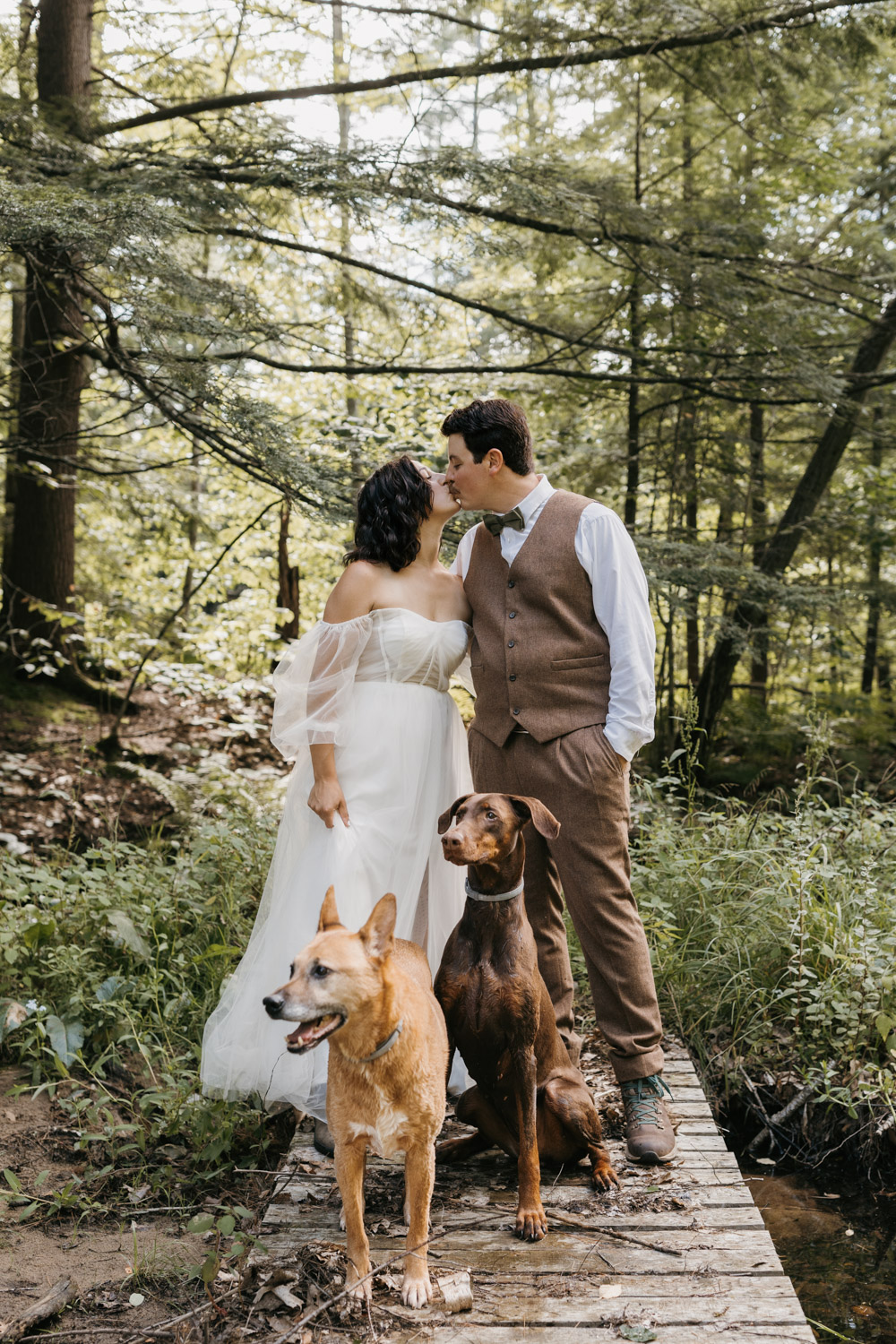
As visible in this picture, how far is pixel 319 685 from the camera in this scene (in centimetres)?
335

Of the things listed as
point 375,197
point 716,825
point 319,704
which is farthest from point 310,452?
point 716,825

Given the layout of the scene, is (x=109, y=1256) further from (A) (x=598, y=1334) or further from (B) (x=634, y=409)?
(B) (x=634, y=409)

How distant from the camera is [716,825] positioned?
5566mm

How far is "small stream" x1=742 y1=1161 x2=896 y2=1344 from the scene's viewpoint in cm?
295

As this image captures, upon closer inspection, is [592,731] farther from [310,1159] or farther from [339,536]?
[339,536]

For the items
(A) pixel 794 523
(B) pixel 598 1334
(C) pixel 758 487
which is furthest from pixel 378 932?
(C) pixel 758 487

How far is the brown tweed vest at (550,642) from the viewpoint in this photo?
313cm

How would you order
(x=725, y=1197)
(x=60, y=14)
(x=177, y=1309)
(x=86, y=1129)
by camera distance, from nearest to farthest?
(x=177, y=1309) < (x=725, y=1197) < (x=86, y=1129) < (x=60, y=14)

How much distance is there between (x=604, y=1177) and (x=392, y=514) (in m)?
2.23

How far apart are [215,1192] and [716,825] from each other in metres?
3.41

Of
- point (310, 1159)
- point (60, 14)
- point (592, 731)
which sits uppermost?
point (60, 14)

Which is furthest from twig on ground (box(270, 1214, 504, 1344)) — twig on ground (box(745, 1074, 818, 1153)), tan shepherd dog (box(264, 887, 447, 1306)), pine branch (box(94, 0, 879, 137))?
pine branch (box(94, 0, 879, 137))

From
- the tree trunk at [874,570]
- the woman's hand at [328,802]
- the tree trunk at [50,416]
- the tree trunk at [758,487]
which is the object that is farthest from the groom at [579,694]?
the tree trunk at [758,487]

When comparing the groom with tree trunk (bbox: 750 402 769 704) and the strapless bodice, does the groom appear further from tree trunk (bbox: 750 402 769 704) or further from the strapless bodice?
tree trunk (bbox: 750 402 769 704)
